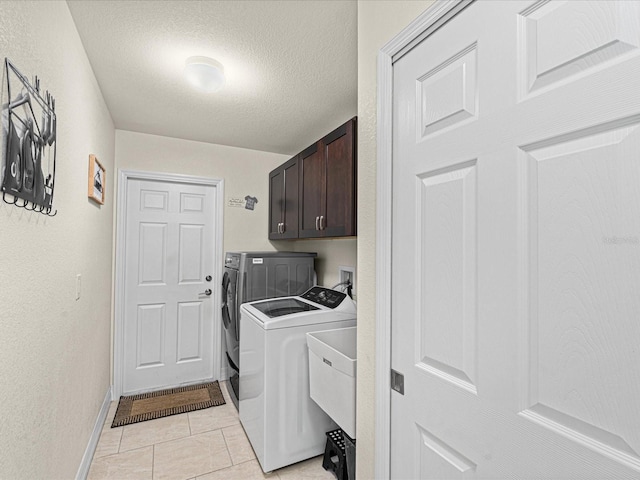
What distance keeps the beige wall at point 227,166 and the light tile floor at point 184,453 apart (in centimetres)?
159

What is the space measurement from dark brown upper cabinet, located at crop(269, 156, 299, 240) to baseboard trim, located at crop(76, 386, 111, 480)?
193 centimetres

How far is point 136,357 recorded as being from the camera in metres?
3.06

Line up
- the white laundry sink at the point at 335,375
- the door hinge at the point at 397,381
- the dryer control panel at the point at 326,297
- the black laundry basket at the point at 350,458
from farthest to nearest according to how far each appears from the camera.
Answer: the dryer control panel at the point at 326,297
the black laundry basket at the point at 350,458
the white laundry sink at the point at 335,375
the door hinge at the point at 397,381

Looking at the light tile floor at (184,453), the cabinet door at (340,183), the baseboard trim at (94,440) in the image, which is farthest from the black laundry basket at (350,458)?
the baseboard trim at (94,440)

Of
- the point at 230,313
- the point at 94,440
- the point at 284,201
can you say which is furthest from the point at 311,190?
the point at 94,440

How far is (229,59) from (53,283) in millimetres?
1420

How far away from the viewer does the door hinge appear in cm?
114

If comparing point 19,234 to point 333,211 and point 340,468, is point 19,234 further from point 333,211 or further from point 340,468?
point 340,468

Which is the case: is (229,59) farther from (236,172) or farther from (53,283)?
(236,172)

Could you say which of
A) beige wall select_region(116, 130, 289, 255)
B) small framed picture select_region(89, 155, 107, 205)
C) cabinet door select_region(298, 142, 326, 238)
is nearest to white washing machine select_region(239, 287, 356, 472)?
cabinet door select_region(298, 142, 326, 238)

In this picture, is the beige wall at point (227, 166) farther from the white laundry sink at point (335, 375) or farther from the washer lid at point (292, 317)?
the white laundry sink at point (335, 375)

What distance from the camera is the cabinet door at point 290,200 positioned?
288 cm

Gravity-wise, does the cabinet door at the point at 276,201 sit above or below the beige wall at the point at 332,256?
above

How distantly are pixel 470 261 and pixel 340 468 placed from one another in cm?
161
